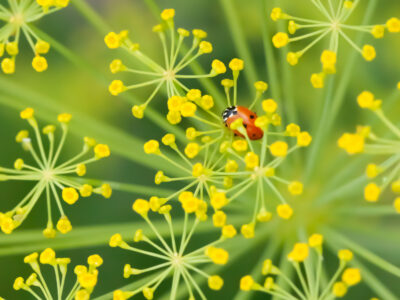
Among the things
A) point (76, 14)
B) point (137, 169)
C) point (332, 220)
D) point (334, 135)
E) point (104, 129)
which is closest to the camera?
point (104, 129)

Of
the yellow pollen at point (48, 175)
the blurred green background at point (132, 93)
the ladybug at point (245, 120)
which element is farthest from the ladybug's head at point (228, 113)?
the blurred green background at point (132, 93)

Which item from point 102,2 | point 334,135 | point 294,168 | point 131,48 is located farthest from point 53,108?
point 102,2

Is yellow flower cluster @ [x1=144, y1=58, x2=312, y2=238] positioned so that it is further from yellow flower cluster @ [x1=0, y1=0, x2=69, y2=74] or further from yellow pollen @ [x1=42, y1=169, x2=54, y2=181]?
yellow flower cluster @ [x1=0, y1=0, x2=69, y2=74]

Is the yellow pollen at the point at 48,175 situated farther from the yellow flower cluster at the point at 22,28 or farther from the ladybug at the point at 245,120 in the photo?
the ladybug at the point at 245,120

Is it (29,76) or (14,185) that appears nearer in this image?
(14,185)

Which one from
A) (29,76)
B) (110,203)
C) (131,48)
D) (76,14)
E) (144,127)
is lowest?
(131,48)

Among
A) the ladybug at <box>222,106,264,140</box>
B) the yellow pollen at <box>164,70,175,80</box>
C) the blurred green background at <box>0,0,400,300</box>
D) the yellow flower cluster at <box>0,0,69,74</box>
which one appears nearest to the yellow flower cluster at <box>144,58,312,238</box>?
the ladybug at <box>222,106,264,140</box>

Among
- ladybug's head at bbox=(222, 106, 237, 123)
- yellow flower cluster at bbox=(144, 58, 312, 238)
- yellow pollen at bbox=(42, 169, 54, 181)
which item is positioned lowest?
yellow flower cluster at bbox=(144, 58, 312, 238)

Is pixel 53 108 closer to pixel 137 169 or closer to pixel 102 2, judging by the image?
pixel 137 169
